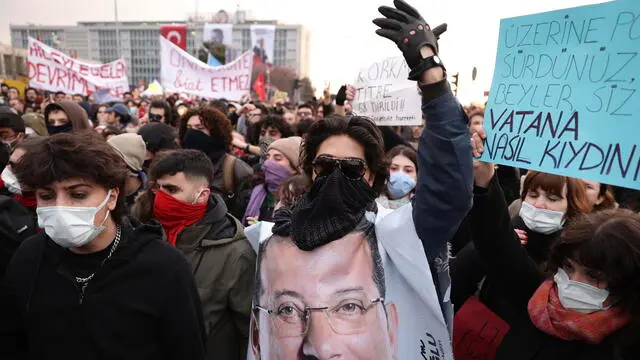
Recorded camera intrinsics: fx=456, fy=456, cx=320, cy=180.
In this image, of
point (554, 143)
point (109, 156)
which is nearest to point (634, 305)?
point (554, 143)

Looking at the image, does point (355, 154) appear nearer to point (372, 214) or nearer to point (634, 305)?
point (372, 214)

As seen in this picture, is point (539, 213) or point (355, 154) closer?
point (355, 154)

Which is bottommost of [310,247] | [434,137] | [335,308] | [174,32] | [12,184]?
[335,308]

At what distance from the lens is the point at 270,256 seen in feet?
6.11

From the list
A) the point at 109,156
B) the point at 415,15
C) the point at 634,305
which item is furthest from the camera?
the point at 109,156

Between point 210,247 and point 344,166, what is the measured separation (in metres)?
1.11

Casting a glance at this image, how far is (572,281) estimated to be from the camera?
1836 millimetres

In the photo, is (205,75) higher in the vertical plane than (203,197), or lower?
higher

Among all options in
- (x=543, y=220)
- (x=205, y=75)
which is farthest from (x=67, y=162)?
(x=205, y=75)

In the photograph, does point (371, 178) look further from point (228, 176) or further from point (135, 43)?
point (135, 43)

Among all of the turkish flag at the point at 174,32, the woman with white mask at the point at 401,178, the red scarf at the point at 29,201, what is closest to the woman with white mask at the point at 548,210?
the woman with white mask at the point at 401,178

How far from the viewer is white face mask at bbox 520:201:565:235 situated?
2.64 meters

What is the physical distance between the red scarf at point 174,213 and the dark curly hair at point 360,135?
3.16 ft

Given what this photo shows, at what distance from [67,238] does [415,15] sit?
1.59 meters
